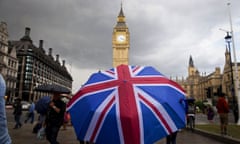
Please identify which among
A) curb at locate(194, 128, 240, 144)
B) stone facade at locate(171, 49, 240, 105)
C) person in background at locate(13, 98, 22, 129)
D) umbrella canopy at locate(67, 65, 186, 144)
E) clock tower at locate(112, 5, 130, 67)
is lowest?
curb at locate(194, 128, 240, 144)

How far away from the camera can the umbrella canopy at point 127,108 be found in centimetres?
229

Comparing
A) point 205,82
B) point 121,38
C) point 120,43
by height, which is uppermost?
point 121,38

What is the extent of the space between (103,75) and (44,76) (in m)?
98.6

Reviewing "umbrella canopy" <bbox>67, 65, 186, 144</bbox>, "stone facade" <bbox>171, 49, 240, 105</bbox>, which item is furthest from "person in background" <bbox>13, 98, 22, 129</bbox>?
"stone facade" <bbox>171, 49, 240, 105</bbox>

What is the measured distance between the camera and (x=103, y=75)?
288 cm

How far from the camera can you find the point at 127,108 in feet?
7.63

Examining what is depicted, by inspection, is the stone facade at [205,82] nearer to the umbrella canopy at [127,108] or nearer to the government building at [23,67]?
the government building at [23,67]

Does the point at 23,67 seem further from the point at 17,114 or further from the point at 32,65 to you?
the point at 17,114

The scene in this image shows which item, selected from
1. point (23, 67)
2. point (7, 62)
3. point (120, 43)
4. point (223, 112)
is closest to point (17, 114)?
point (223, 112)

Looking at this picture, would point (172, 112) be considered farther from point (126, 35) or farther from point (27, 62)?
point (126, 35)

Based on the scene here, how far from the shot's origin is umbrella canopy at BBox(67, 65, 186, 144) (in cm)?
229

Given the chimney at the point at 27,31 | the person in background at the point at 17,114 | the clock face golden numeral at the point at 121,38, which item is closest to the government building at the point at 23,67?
the chimney at the point at 27,31

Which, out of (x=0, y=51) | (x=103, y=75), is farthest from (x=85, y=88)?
(x=0, y=51)

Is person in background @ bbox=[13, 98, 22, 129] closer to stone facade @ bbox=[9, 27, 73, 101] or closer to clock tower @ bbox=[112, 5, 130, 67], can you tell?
stone facade @ bbox=[9, 27, 73, 101]
